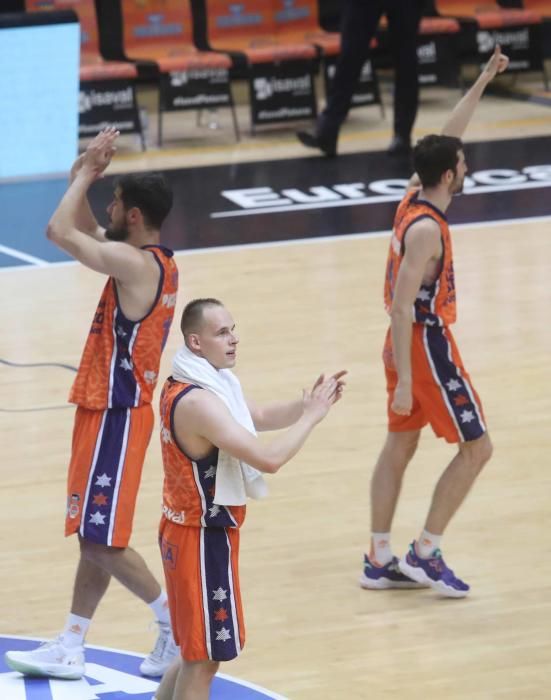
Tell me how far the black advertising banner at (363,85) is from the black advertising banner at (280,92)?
409 mm

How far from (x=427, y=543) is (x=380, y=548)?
180 millimetres

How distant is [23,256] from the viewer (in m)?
9.84

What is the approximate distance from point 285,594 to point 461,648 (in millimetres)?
707

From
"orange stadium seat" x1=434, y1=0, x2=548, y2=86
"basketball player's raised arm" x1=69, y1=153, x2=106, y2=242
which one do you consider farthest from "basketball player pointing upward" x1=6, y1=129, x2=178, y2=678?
"orange stadium seat" x1=434, y1=0, x2=548, y2=86

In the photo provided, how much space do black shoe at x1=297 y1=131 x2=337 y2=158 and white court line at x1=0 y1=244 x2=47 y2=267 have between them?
3.21 metres

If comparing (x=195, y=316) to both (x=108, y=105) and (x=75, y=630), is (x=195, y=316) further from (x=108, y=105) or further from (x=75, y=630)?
(x=108, y=105)

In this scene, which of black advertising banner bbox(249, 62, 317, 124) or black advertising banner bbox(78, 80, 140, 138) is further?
black advertising banner bbox(249, 62, 317, 124)

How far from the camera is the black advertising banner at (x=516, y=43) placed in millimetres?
14531

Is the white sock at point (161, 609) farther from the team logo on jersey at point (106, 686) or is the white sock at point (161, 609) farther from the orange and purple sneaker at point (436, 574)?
the orange and purple sneaker at point (436, 574)

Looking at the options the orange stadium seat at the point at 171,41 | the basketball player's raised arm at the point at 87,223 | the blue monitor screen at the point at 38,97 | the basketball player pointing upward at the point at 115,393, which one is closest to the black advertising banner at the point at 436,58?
the orange stadium seat at the point at 171,41

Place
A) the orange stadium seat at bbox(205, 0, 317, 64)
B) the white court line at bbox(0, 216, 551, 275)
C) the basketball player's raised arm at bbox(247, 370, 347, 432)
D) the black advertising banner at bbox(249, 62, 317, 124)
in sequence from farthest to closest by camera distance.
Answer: the orange stadium seat at bbox(205, 0, 317, 64) → the black advertising banner at bbox(249, 62, 317, 124) → the white court line at bbox(0, 216, 551, 275) → the basketball player's raised arm at bbox(247, 370, 347, 432)

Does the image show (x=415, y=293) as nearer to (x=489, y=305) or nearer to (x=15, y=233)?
(x=489, y=305)

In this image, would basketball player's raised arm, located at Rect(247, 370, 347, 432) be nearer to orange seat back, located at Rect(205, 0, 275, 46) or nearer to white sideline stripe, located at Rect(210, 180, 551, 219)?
white sideline stripe, located at Rect(210, 180, 551, 219)

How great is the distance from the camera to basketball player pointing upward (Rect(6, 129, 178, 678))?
4.37 meters
